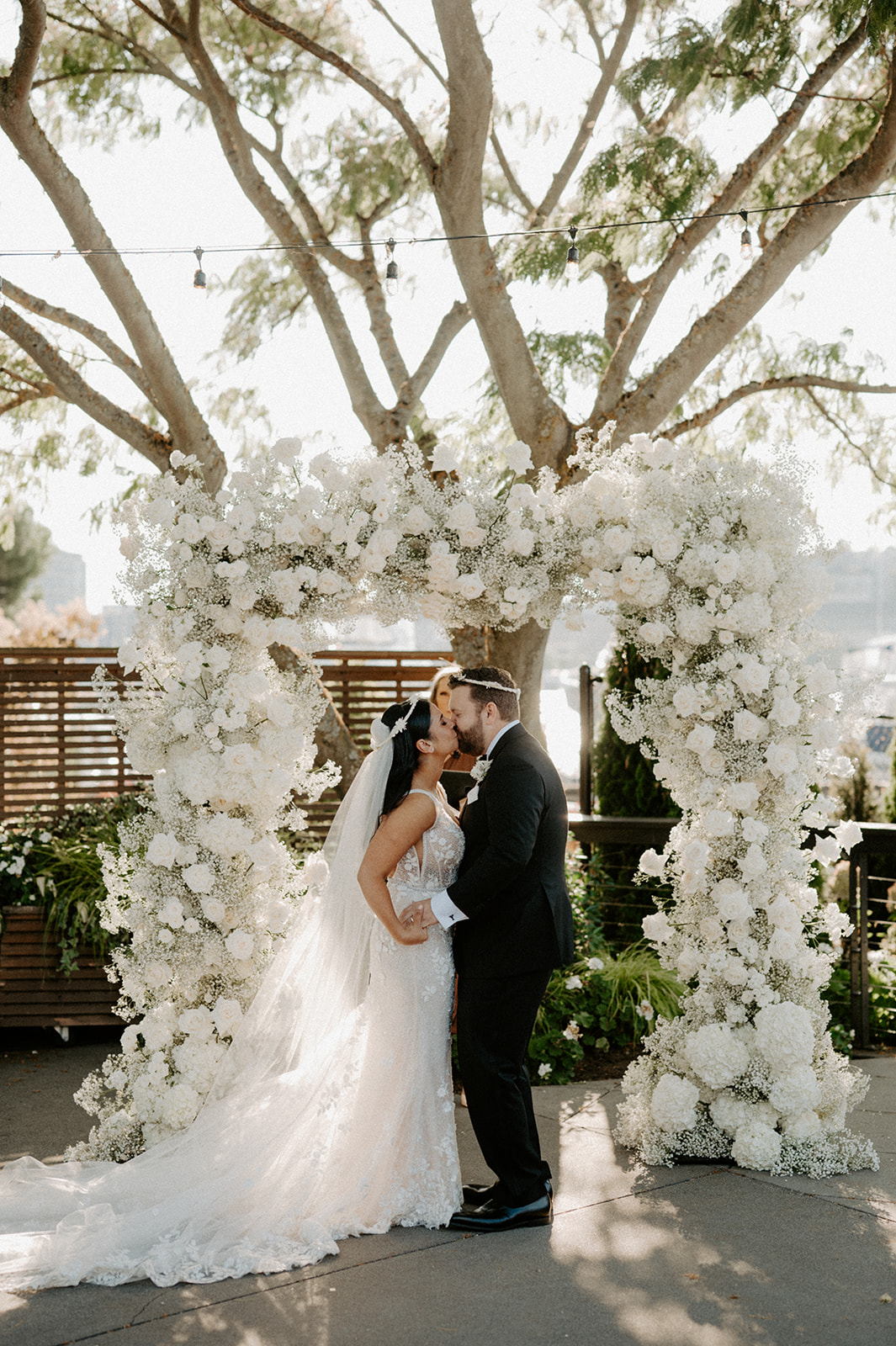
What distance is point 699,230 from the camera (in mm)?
7016

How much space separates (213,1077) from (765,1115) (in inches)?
82.9

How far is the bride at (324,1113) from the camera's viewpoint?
3484 mm

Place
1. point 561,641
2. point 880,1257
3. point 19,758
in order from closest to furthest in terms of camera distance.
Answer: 1. point 880,1257
2. point 19,758
3. point 561,641

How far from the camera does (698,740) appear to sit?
14.3ft

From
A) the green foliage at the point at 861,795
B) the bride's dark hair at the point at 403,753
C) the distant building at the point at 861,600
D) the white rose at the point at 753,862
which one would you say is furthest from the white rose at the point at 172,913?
the distant building at the point at 861,600

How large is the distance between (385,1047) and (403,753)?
103 cm

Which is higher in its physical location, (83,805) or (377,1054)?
(83,805)

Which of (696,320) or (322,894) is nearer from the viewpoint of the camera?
(322,894)

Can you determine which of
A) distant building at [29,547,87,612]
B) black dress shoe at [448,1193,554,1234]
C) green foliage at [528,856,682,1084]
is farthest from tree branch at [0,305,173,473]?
distant building at [29,547,87,612]

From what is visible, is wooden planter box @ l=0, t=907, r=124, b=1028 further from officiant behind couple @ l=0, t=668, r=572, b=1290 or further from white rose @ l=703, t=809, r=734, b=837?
white rose @ l=703, t=809, r=734, b=837

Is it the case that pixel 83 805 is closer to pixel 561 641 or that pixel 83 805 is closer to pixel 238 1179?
pixel 238 1179

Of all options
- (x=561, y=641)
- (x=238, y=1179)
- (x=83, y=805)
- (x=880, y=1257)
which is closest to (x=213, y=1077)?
(x=238, y=1179)

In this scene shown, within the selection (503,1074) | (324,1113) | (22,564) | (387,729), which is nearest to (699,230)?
(387,729)

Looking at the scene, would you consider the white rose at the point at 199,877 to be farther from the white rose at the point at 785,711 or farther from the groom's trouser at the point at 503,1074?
the white rose at the point at 785,711
